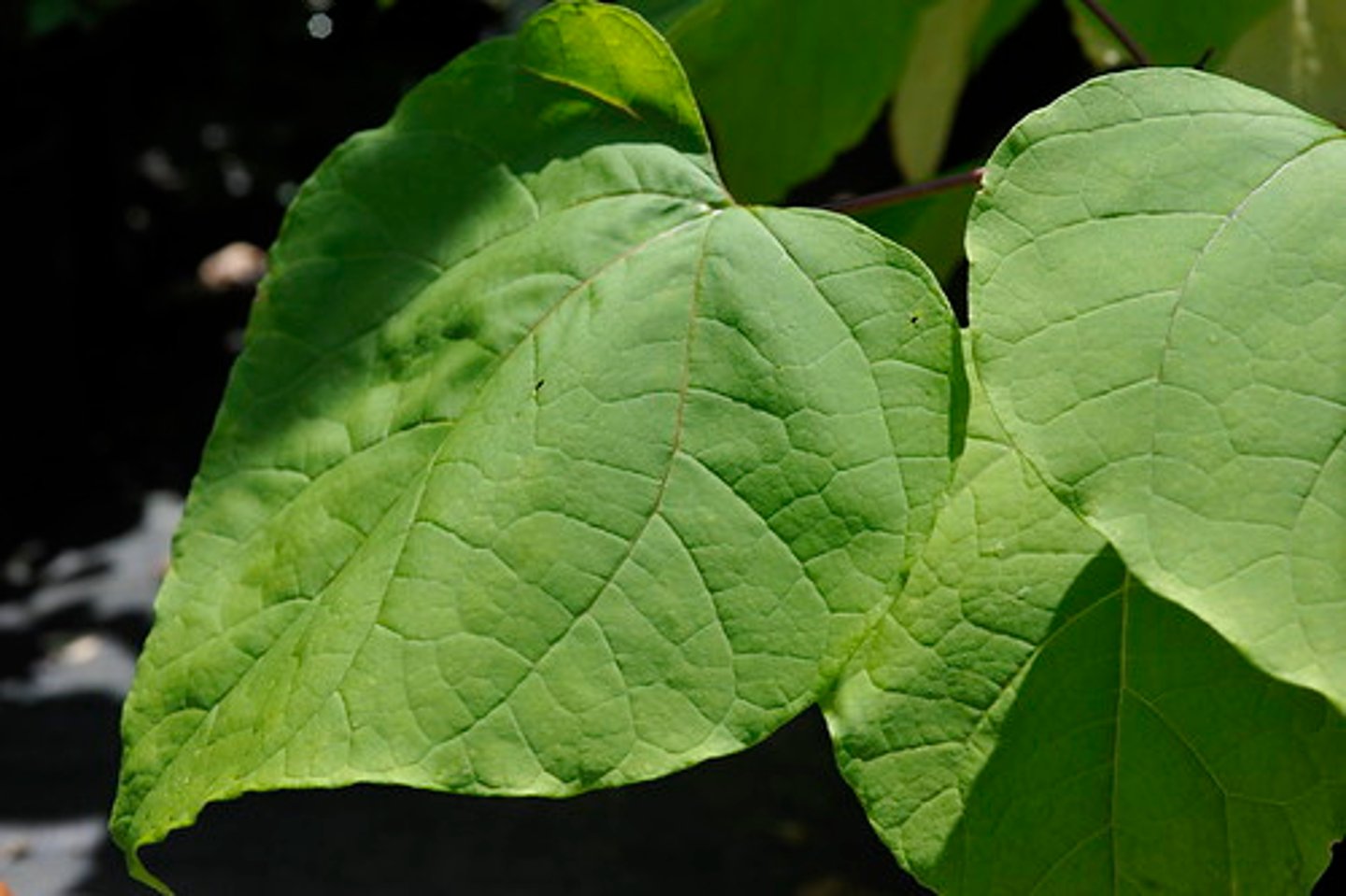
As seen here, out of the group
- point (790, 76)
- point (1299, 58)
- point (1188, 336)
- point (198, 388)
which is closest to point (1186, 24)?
point (1299, 58)

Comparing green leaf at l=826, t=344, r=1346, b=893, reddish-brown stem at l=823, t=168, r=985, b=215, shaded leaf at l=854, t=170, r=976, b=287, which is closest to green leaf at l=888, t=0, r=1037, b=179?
shaded leaf at l=854, t=170, r=976, b=287

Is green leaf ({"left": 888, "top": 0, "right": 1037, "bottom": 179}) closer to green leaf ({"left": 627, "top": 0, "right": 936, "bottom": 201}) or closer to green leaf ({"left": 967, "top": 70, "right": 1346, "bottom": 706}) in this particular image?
green leaf ({"left": 627, "top": 0, "right": 936, "bottom": 201})

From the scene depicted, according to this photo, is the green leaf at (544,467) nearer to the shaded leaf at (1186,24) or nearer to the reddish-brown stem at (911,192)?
the reddish-brown stem at (911,192)

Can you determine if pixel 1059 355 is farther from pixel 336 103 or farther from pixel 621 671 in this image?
pixel 336 103

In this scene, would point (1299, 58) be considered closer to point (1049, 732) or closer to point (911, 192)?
point (911, 192)

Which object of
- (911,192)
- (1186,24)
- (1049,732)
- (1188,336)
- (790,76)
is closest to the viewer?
(1188,336)

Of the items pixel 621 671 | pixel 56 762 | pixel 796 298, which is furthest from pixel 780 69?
pixel 56 762

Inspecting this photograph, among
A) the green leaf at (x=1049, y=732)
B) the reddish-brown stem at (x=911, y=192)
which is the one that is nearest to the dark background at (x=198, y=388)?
the reddish-brown stem at (x=911, y=192)
